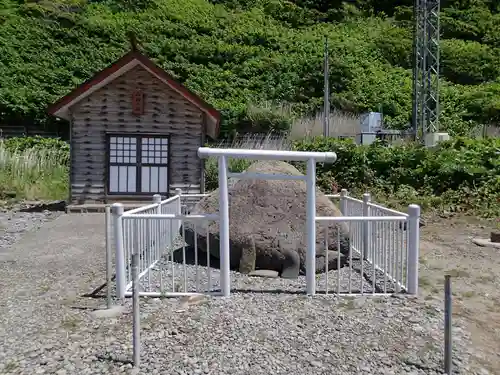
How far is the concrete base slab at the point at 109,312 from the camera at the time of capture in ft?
16.1

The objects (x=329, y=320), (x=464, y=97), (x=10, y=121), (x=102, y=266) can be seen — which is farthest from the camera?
(x=464, y=97)

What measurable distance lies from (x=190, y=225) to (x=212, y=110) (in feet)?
21.1

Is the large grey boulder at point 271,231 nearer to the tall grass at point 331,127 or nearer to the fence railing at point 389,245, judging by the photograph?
the fence railing at point 389,245

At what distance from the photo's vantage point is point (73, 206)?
13117 millimetres

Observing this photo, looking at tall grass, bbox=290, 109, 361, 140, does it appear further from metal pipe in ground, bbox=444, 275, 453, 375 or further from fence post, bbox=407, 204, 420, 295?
metal pipe in ground, bbox=444, 275, 453, 375

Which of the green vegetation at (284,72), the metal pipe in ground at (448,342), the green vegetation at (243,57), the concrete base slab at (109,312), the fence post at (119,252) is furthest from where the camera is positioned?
the green vegetation at (243,57)

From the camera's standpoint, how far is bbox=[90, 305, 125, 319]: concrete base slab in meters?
4.89

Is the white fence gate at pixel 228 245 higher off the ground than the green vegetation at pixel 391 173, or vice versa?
the green vegetation at pixel 391 173

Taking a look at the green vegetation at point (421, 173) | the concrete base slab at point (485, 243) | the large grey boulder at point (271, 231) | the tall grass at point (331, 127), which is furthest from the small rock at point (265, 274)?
the tall grass at point (331, 127)

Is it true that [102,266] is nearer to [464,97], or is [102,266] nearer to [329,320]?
[329,320]

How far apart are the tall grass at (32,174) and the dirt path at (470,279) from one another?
11805 millimetres

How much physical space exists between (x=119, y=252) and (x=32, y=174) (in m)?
13.0

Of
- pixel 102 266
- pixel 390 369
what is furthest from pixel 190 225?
pixel 390 369

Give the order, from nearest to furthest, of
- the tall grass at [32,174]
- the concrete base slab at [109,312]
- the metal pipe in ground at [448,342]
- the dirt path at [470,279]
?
the metal pipe in ground at [448,342] < the dirt path at [470,279] < the concrete base slab at [109,312] < the tall grass at [32,174]
